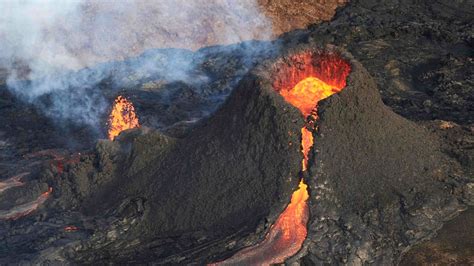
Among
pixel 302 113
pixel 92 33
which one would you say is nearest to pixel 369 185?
pixel 302 113

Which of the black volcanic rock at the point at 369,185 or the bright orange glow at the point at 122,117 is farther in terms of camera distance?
the bright orange glow at the point at 122,117

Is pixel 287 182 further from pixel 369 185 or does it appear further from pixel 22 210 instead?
pixel 22 210

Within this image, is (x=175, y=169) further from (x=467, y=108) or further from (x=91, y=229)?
(x=467, y=108)

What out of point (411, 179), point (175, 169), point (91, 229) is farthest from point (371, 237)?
point (91, 229)

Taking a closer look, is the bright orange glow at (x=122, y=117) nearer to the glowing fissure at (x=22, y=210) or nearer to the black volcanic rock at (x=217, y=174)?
the glowing fissure at (x=22, y=210)

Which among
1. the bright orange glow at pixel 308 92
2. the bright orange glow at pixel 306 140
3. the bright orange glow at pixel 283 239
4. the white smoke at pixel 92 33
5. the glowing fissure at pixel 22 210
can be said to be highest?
the white smoke at pixel 92 33

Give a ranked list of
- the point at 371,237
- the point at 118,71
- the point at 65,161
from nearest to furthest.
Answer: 1. the point at 371,237
2. the point at 65,161
3. the point at 118,71

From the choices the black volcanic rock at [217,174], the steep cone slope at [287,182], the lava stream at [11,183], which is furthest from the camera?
the lava stream at [11,183]

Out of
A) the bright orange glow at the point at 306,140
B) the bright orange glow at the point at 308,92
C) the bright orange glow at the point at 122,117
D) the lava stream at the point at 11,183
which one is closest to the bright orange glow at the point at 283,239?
the bright orange glow at the point at 306,140
